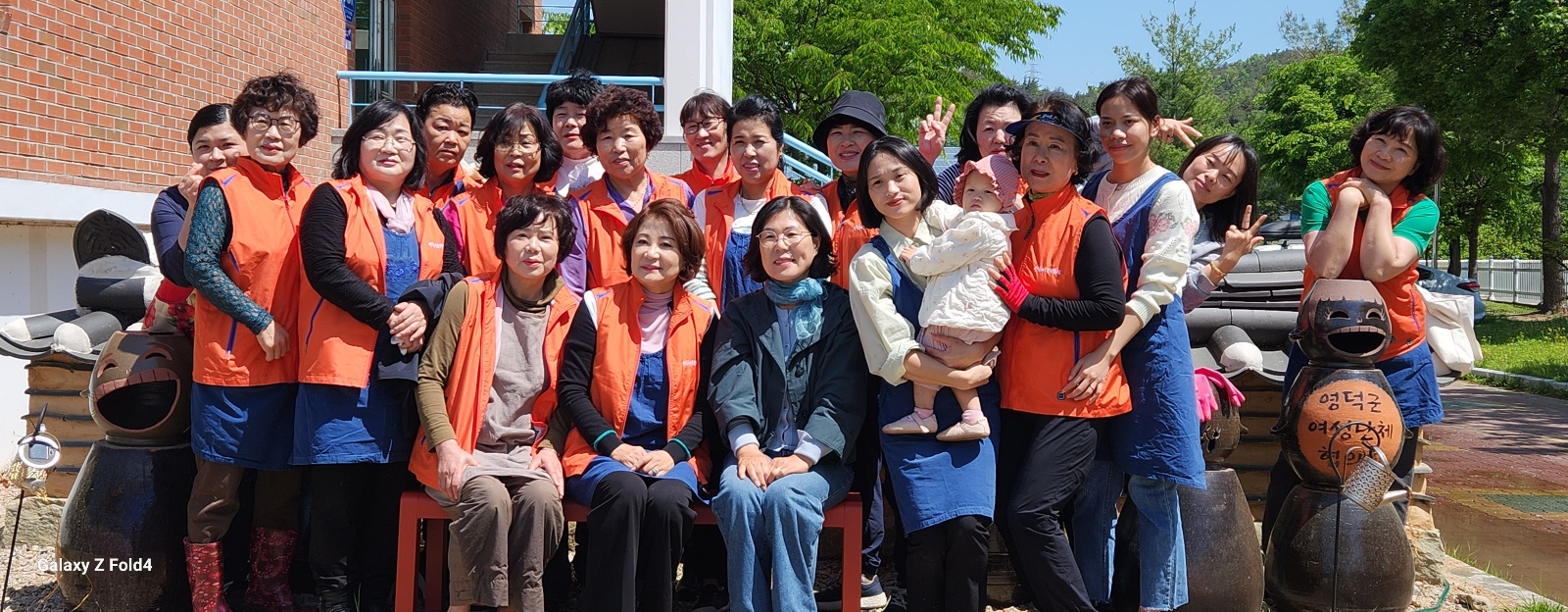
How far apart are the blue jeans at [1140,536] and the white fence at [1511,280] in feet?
86.4

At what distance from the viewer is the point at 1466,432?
388 inches

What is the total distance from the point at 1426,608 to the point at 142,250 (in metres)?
5.85

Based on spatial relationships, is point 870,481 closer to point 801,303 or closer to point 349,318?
point 801,303

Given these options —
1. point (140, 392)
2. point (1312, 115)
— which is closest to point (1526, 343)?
point (1312, 115)

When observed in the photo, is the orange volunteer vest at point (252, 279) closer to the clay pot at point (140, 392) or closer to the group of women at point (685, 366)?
the group of women at point (685, 366)

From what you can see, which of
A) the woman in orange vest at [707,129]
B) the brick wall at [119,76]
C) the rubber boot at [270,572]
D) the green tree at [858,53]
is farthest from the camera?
the green tree at [858,53]

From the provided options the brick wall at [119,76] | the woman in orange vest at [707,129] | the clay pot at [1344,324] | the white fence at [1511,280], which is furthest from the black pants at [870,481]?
the white fence at [1511,280]

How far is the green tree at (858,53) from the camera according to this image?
1766 cm

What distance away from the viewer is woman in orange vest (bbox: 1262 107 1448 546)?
3959 mm

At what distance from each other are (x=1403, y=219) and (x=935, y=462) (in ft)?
6.91

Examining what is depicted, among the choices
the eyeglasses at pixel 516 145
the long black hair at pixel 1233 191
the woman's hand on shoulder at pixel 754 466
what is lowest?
the woman's hand on shoulder at pixel 754 466

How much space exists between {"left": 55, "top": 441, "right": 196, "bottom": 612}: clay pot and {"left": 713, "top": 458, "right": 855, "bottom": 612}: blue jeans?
6.28ft

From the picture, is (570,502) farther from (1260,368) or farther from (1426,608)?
(1426,608)

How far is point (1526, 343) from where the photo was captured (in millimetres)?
16438
